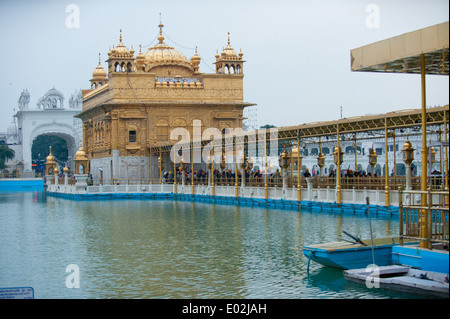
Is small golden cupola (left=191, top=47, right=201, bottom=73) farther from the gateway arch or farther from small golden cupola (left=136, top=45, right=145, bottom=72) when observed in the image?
the gateway arch

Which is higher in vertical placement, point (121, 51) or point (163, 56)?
point (121, 51)

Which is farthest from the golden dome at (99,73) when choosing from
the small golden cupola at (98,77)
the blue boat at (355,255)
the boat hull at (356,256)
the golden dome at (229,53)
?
the boat hull at (356,256)

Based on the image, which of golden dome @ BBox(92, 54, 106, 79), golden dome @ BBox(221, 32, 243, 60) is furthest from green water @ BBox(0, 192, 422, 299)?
golden dome @ BBox(92, 54, 106, 79)

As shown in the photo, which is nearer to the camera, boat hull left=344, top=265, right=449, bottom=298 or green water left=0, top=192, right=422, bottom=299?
boat hull left=344, top=265, right=449, bottom=298

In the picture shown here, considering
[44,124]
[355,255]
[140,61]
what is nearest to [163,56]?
[140,61]

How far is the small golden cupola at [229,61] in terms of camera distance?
52.5 m

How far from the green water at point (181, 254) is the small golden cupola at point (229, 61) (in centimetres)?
2558

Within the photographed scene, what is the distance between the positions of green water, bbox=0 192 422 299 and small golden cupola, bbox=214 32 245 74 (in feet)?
83.9

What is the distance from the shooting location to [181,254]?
→ 16.6m

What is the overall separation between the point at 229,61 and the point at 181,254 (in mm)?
37213

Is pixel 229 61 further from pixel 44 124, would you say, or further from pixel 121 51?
pixel 44 124

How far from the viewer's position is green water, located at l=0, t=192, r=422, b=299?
12562 millimetres

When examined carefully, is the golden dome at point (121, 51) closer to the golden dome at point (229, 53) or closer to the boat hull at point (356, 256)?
the golden dome at point (229, 53)
